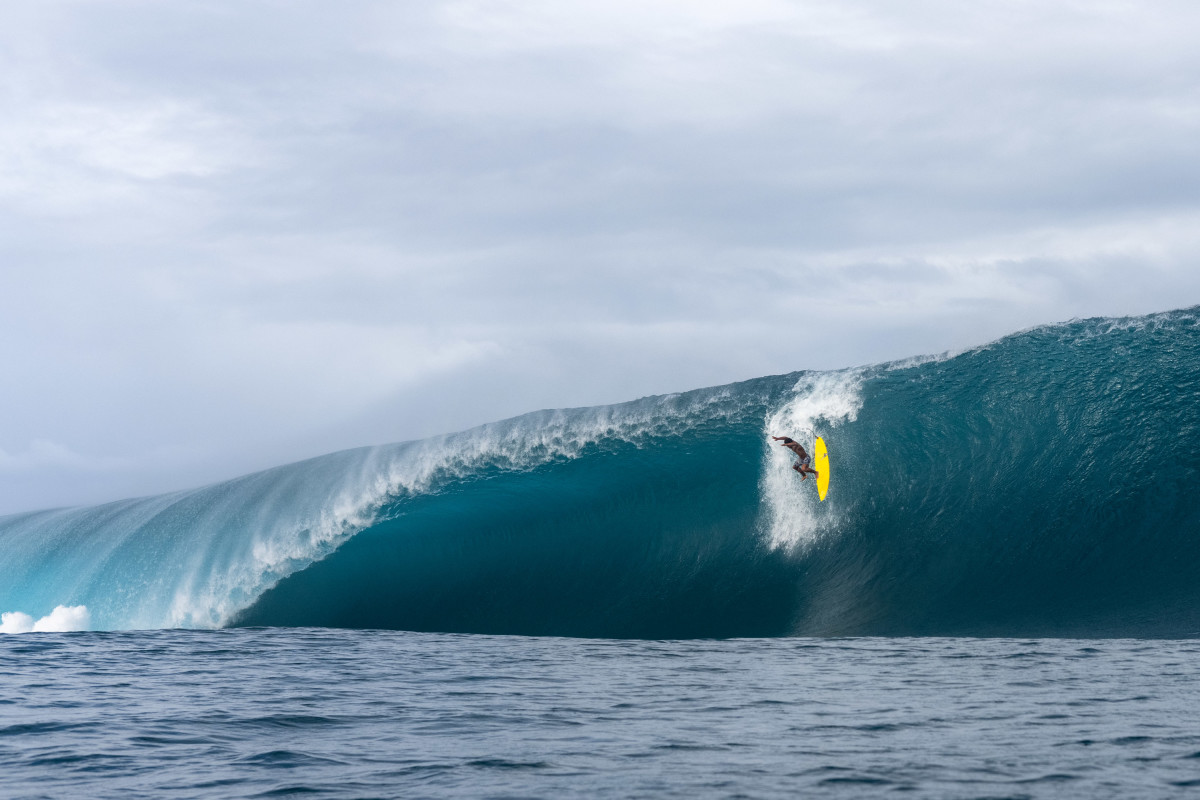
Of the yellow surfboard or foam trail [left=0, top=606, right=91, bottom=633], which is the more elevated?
the yellow surfboard

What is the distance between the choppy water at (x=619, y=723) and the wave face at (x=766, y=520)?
208 centimetres

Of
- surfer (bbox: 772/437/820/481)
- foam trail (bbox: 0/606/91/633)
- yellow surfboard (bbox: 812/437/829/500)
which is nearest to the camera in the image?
yellow surfboard (bbox: 812/437/829/500)

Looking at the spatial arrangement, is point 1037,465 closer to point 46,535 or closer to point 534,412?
point 534,412

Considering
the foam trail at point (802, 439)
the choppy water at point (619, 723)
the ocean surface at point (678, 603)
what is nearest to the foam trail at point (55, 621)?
the ocean surface at point (678, 603)

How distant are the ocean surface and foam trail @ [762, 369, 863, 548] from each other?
0.04m

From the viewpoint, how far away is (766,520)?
15062 millimetres

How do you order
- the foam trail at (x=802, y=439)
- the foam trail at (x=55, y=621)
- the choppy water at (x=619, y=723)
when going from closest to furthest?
the choppy water at (x=619, y=723) < the foam trail at (x=802, y=439) < the foam trail at (x=55, y=621)

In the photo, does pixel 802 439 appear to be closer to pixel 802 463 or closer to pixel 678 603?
pixel 802 463

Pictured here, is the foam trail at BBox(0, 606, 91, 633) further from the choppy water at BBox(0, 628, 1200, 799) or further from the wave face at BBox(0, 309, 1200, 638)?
the choppy water at BBox(0, 628, 1200, 799)

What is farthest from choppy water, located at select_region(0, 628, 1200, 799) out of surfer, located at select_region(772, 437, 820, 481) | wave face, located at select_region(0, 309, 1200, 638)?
surfer, located at select_region(772, 437, 820, 481)

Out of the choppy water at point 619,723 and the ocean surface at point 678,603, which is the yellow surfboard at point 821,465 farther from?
the choppy water at point 619,723

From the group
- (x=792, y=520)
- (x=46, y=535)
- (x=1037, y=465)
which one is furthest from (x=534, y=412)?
(x=46, y=535)

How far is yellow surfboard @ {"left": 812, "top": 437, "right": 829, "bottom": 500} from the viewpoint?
15.1 metres

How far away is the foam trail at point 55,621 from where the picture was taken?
18328 mm
